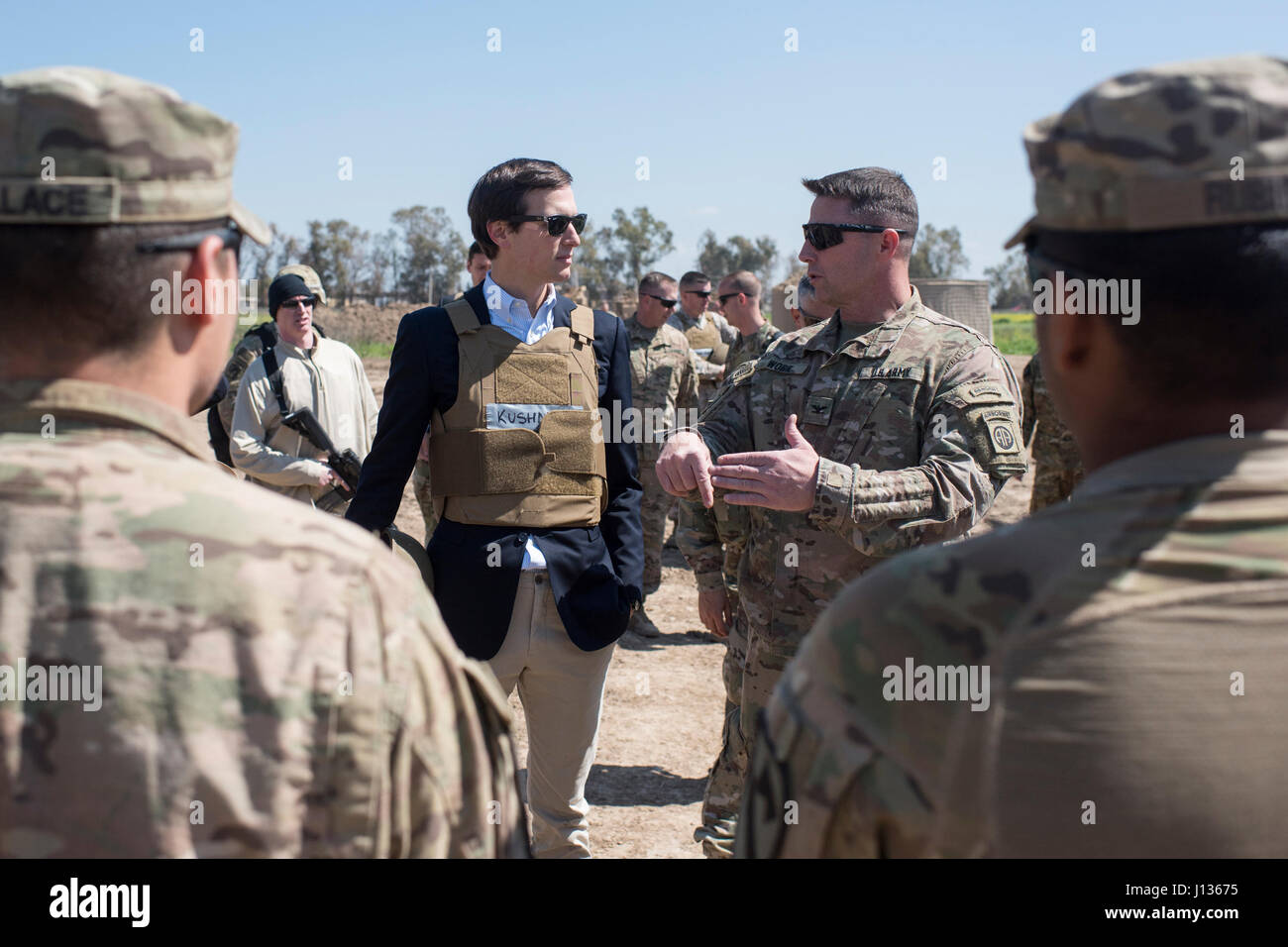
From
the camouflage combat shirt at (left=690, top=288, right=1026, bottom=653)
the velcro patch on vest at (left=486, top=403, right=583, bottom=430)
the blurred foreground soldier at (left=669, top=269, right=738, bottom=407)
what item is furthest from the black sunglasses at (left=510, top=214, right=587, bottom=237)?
the blurred foreground soldier at (left=669, top=269, right=738, bottom=407)

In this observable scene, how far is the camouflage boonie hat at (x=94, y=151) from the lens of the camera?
1299mm

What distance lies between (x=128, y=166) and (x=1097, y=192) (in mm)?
1182

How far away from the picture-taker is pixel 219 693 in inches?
48.9

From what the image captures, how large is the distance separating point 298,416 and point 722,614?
103 inches

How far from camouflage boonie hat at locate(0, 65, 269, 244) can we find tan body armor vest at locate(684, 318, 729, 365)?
1013cm

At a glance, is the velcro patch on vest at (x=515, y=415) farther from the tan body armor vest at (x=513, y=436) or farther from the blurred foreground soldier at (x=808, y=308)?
the blurred foreground soldier at (x=808, y=308)

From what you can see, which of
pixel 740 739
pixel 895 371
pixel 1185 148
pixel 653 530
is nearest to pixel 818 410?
pixel 895 371

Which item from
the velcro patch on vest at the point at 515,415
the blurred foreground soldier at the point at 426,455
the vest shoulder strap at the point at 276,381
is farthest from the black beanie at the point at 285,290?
the velcro patch on vest at the point at 515,415

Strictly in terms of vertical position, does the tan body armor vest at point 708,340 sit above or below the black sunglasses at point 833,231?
below

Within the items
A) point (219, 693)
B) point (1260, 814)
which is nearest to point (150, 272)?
point (219, 693)

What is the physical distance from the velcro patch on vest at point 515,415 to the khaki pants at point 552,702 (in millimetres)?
485

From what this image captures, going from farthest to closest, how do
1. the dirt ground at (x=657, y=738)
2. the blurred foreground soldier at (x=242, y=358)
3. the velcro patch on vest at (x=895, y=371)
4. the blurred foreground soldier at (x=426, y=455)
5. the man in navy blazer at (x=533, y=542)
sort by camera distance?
the blurred foreground soldier at (x=426, y=455), the blurred foreground soldier at (x=242, y=358), the dirt ground at (x=657, y=738), the man in navy blazer at (x=533, y=542), the velcro patch on vest at (x=895, y=371)

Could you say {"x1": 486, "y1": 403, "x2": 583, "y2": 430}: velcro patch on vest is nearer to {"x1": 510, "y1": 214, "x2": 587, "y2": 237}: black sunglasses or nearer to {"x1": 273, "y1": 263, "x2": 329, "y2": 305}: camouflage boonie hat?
{"x1": 510, "y1": 214, "x2": 587, "y2": 237}: black sunglasses

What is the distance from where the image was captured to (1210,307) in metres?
1.22
